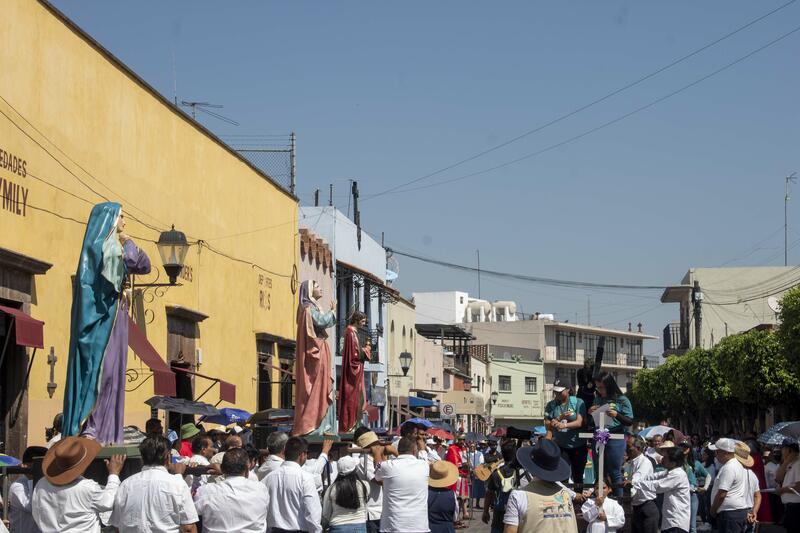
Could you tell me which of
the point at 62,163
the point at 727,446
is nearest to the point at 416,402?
the point at 62,163

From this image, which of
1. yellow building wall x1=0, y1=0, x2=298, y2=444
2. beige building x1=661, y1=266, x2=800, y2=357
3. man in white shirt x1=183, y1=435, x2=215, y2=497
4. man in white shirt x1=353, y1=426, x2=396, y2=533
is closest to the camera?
man in white shirt x1=183, y1=435, x2=215, y2=497

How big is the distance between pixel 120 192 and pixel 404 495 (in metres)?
9.00

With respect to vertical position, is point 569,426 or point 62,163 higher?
point 62,163

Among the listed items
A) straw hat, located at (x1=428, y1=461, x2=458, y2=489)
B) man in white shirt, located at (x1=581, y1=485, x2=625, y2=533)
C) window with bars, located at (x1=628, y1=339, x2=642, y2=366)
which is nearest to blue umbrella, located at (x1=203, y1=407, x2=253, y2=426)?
straw hat, located at (x1=428, y1=461, x2=458, y2=489)

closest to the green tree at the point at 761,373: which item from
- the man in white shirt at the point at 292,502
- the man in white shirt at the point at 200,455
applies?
the man in white shirt at the point at 200,455

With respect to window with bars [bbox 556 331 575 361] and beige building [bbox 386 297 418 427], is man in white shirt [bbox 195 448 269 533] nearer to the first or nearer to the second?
beige building [bbox 386 297 418 427]

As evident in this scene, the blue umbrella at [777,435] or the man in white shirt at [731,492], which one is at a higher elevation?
the blue umbrella at [777,435]

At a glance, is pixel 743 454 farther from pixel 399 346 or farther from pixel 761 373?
pixel 399 346

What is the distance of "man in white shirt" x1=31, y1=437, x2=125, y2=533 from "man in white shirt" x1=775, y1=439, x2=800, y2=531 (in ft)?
27.9

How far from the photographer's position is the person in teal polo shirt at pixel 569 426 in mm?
12430

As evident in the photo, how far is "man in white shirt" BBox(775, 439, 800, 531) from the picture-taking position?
1412 centimetres

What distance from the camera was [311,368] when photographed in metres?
16.1

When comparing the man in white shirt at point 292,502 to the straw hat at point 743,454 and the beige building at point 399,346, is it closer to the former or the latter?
the straw hat at point 743,454

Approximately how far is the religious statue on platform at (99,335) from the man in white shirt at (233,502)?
1.24 m
